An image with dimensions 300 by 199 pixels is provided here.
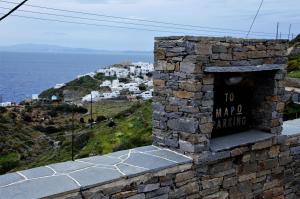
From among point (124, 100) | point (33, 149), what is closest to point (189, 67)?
point (33, 149)

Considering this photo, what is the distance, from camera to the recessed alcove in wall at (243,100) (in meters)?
5.76

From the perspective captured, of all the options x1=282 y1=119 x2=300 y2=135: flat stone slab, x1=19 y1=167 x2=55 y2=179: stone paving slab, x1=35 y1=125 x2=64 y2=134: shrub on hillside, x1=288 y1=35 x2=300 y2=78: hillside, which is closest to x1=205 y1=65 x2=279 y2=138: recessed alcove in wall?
x1=282 y1=119 x2=300 y2=135: flat stone slab

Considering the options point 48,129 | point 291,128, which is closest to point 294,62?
point 48,129

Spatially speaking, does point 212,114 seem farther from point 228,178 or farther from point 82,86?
point 82,86

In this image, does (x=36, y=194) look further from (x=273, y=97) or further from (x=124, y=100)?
(x=124, y=100)

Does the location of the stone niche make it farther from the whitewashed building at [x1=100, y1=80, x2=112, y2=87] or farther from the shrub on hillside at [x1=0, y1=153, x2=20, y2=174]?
the whitewashed building at [x1=100, y1=80, x2=112, y2=87]

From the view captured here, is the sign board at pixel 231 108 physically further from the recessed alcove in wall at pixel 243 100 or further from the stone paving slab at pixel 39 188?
the stone paving slab at pixel 39 188

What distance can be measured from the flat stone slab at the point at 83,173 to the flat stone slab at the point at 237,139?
58cm

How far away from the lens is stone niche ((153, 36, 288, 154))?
5082 mm

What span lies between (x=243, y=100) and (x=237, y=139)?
710mm

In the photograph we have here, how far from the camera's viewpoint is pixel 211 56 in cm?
510

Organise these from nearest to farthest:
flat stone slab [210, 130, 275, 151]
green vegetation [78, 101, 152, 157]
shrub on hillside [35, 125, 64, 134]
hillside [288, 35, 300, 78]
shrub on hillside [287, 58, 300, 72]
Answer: flat stone slab [210, 130, 275, 151] < green vegetation [78, 101, 152, 157] < hillside [288, 35, 300, 78] < shrub on hillside [287, 58, 300, 72] < shrub on hillside [35, 125, 64, 134]

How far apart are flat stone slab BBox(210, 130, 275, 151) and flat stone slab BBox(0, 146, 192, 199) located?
0.58 m

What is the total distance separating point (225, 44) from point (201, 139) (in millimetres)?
1276
